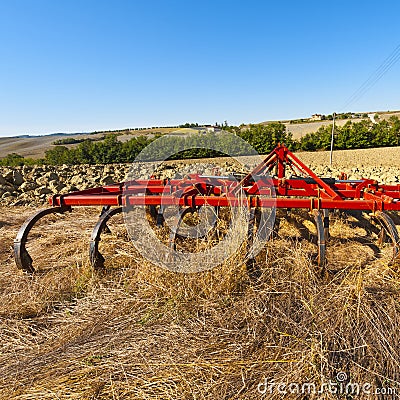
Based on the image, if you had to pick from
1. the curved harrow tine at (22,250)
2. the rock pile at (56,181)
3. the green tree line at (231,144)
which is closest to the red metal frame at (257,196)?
the curved harrow tine at (22,250)

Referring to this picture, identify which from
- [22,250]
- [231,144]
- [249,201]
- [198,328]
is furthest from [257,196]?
[231,144]

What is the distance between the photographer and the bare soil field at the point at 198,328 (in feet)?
5.89

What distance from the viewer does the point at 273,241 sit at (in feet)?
10.8

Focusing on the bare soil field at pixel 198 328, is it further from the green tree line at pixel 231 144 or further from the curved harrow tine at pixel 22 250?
the green tree line at pixel 231 144

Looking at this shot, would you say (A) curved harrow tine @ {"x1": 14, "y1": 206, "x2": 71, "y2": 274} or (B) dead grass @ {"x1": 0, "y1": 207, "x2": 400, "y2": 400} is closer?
(B) dead grass @ {"x1": 0, "y1": 207, "x2": 400, "y2": 400}

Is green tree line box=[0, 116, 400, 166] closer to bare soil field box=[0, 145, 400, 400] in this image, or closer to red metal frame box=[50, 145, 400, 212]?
red metal frame box=[50, 145, 400, 212]

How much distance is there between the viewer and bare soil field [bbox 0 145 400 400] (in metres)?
1.80

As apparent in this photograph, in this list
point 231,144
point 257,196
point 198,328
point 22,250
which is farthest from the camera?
point 231,144

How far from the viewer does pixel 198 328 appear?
Answer: 2.27 meters

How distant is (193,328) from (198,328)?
39 mm

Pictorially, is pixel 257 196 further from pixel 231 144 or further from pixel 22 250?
pixel 231 144

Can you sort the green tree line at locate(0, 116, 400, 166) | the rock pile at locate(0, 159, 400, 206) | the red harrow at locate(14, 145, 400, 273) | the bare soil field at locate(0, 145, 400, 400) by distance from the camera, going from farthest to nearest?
the green tree line at locate(0, 116, 400, 166)
the rock pile at locate(0, 159, 400, 206)
the red harrow at locate(14, 145, 400, 273)
the bare soil field at locate(0, 145, 400, 400)

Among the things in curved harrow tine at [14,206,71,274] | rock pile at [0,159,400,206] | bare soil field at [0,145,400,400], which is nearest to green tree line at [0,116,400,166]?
rock pile at [0,159,400,206]

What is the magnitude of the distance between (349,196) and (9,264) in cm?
425
